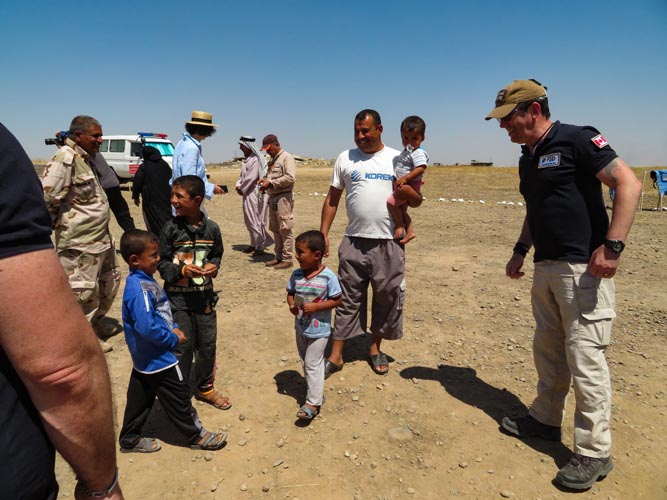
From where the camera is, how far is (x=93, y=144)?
12.4 feet

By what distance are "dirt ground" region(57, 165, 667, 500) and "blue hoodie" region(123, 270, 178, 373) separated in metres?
0.66

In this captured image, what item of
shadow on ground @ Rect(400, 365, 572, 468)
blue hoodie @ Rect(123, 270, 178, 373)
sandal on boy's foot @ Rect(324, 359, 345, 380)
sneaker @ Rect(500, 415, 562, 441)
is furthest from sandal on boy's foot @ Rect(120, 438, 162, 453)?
sneaker @ Rect(500, 415, 562, 441)

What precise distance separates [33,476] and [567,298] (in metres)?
2.53

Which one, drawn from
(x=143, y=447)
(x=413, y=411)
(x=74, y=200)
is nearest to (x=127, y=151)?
(x=74, y=200)

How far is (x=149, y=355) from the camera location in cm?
248

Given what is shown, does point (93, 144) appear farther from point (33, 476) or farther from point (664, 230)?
point (664, 230)

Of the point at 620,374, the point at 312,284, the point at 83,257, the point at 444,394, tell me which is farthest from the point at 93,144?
the point at 620,374

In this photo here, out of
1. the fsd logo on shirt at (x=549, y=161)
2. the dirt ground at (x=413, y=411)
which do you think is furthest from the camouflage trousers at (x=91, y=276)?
the fsd logo on shirt at (x=549, y=161)

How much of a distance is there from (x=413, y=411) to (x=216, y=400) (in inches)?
57.1

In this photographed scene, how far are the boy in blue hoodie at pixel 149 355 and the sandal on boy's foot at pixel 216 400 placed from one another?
0.44m

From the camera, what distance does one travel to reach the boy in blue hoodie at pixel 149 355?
2385 mm

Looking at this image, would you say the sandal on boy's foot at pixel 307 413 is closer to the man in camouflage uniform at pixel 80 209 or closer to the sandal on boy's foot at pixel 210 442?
the sandal on boy's foot at pixel 210 442

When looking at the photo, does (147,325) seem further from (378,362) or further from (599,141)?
(599,141)

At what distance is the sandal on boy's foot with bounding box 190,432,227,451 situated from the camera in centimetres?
269
